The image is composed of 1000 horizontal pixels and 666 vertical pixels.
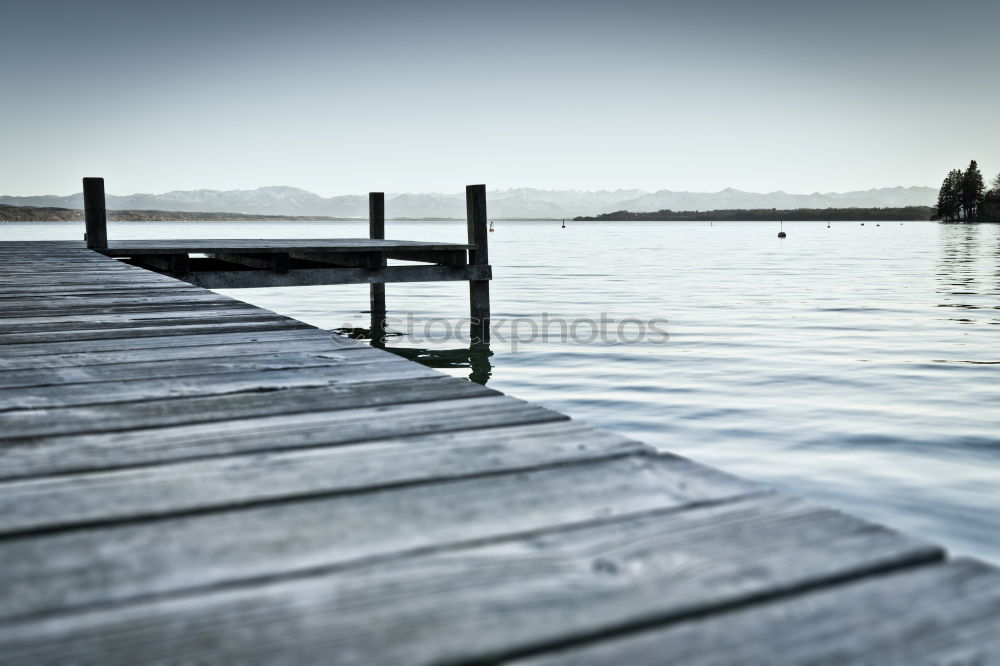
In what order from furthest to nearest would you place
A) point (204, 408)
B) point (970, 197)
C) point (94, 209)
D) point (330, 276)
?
point (970, 197)
point (330, 276)
point (94, 209)
point (204, 408)

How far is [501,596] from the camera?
3.86 ft

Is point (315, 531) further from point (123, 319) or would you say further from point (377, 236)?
point (377, 236)

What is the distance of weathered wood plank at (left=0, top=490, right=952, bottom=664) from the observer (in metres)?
1.06

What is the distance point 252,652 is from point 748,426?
6612mm

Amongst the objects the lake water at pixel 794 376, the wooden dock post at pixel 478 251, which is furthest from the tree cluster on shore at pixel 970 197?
the wooden dock post at pixel 478 251

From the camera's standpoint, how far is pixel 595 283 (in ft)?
77.8

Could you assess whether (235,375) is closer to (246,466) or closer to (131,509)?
(246,466)

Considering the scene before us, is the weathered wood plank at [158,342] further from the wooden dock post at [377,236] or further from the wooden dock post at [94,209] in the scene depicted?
the wooden dock post at [377,236]

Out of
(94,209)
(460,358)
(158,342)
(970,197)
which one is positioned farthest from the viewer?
(970,197)

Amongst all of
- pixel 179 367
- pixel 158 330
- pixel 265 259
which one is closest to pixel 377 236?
pixel 265 259

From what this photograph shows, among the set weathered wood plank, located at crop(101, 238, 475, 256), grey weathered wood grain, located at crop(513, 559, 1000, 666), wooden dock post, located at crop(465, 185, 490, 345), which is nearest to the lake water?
wooden dock post, located at crop(465, 185, 490, 345)

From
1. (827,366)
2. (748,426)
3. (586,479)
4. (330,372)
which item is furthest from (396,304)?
(586,479)

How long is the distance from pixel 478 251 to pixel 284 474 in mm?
10076

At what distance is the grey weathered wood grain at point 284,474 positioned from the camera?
1545 mm
